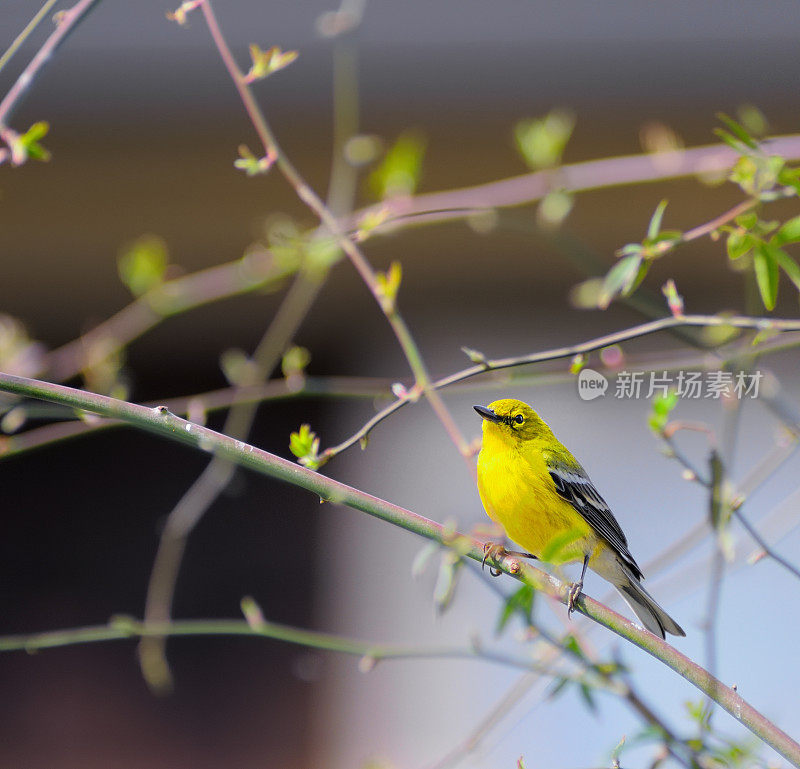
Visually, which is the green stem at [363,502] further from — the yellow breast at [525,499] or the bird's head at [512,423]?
the bird's head at [512,423]

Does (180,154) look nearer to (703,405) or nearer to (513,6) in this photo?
(513,6)

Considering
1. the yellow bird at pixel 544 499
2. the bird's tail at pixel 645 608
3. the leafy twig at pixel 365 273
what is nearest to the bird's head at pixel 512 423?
the yellow bird at pixel 544 499

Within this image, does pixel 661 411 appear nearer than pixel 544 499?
Yes

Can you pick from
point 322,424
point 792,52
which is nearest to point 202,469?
point 322,424

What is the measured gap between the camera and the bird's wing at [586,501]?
5.90 feet

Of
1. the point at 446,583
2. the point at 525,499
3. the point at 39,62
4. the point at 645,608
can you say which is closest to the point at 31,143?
the point at 39,62

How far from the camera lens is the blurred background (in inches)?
122

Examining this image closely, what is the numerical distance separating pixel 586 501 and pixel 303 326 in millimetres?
2372

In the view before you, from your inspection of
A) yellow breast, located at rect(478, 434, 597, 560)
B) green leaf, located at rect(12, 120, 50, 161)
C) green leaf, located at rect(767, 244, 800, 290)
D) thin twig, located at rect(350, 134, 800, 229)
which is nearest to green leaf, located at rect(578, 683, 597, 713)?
yellow breast, located at rect(478, 434, 597, 560)

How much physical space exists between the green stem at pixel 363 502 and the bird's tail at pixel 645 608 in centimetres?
86

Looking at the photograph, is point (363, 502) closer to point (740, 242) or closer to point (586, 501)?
point (740, 242)

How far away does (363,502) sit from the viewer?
87 cm

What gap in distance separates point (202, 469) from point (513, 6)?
6.93 ft

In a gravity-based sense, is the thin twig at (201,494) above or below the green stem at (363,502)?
above
